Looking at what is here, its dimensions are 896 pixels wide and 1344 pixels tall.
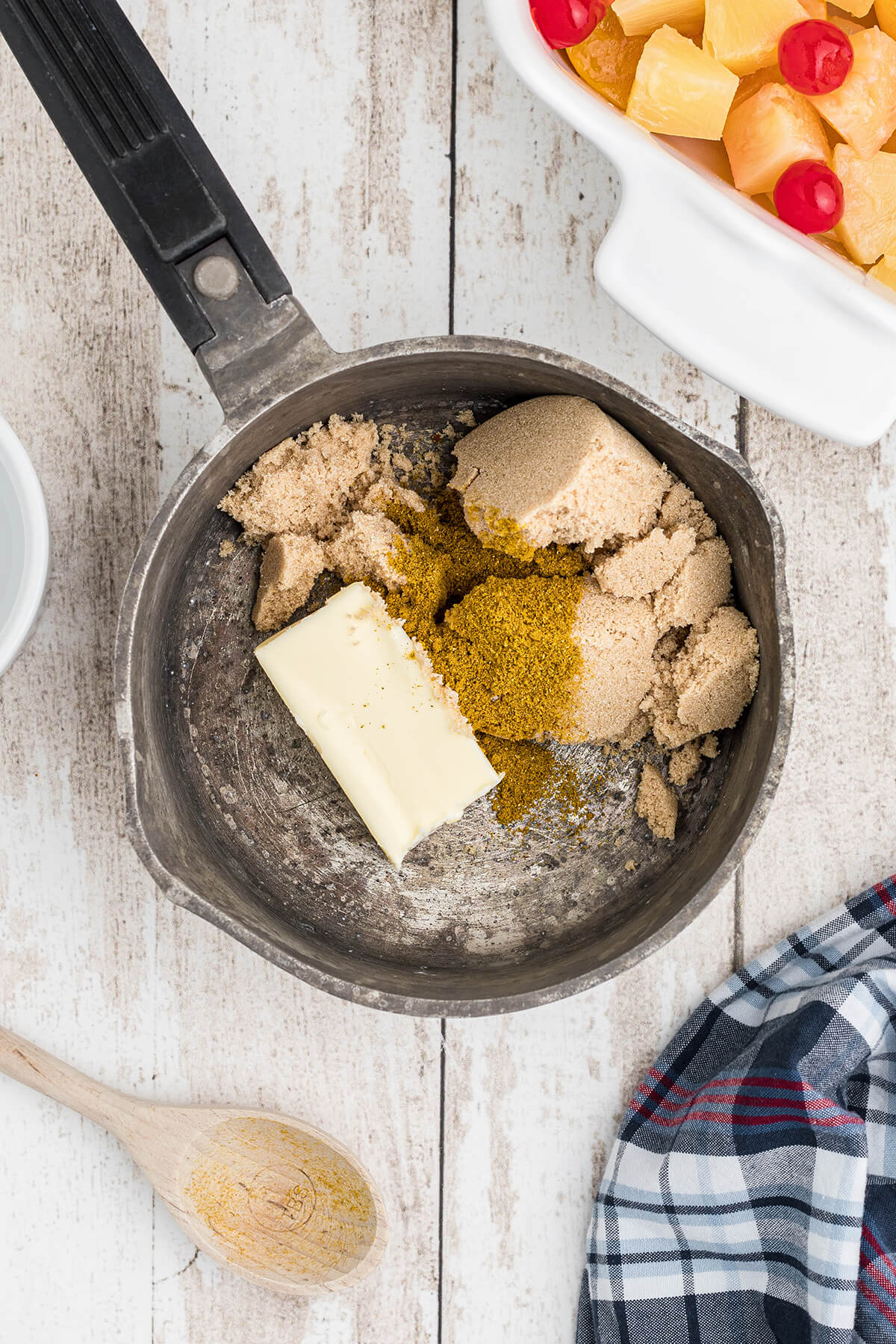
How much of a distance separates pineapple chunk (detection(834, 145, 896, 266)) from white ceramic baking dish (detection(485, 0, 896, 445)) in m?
0.02

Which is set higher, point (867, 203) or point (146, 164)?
point (146, 164)

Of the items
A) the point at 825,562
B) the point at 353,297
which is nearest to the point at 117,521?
the point at 353,297

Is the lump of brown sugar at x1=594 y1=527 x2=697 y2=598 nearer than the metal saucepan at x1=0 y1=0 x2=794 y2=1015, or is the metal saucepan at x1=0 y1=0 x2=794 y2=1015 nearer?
the metal saucepan at x1=0 y1=0 x2=794 y2=1015

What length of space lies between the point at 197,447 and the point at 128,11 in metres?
0.38

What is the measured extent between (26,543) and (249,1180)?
0.58 metres

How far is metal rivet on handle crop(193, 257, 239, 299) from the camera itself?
680 mm

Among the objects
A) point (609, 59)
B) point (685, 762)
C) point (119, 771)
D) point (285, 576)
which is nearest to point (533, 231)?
point (609, 59)

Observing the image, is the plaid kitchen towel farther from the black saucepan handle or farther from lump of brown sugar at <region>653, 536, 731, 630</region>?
the black saucepan handle

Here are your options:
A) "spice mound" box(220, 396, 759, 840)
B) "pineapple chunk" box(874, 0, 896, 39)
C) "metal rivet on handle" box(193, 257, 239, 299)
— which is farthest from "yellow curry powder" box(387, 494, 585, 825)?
"pineapple chunk" box(874, 0, 896, 39)

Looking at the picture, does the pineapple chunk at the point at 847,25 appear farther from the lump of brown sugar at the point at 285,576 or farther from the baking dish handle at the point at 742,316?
the lump of brown sugar at the point at 285,576

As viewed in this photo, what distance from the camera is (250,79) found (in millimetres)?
906

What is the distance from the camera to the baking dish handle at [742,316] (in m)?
0.73

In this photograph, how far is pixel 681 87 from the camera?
2.33 ft

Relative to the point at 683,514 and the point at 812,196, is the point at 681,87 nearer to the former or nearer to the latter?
the point at 812,196
